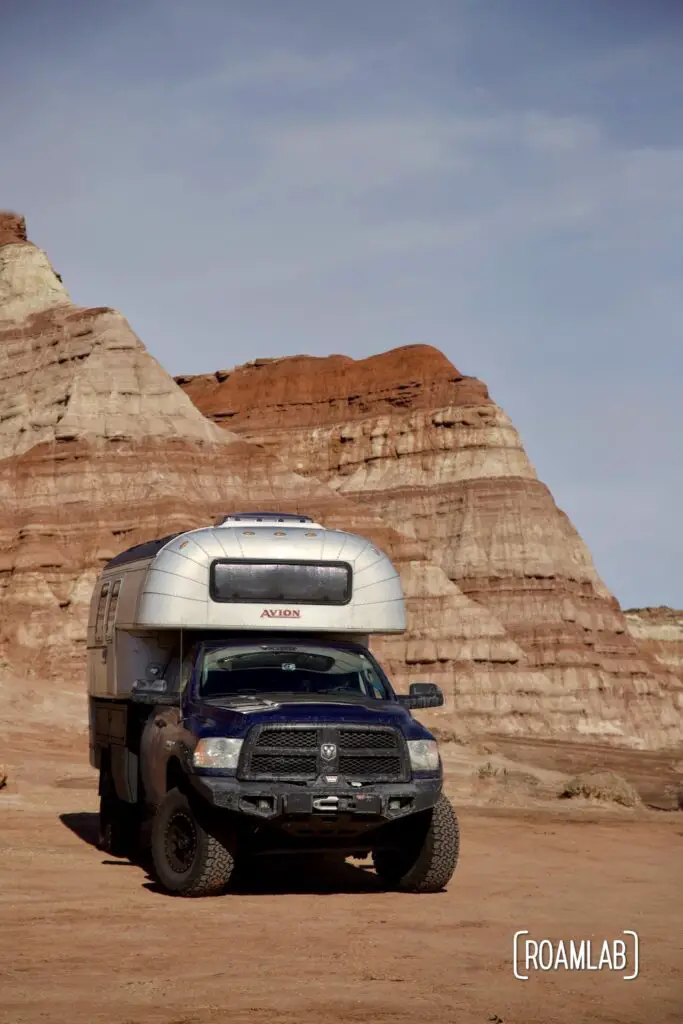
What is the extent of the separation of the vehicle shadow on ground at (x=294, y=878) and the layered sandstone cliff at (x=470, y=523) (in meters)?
64.4

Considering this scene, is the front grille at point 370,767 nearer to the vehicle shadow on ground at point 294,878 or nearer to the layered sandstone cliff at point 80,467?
the vehicle shadow on ground at point 294,878

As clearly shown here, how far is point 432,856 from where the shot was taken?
36.8 feet

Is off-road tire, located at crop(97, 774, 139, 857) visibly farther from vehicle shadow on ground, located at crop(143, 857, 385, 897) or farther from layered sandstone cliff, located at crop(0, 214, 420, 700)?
layered sandstone cliff, located at crop(0, 214, 420, 700)

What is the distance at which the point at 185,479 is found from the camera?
7119cm

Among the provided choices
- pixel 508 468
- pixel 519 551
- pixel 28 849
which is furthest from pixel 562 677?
pixel 28 849

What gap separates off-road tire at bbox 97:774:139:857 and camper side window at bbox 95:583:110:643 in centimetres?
149

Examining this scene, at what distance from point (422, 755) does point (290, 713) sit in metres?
1.16

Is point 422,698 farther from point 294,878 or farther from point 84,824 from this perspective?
point 84,824

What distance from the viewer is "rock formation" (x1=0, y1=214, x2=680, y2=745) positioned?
216 ft

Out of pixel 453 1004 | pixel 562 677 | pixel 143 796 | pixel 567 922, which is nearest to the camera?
pixel 453 1004

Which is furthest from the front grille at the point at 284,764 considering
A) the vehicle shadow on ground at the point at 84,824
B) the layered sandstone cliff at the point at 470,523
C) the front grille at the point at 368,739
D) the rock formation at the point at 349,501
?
the layered sandstone cliff at the point at 470,523

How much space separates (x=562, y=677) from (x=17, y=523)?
37.9 metres

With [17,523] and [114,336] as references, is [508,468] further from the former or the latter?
[17,523]

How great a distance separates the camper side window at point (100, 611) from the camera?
1464 centimetres
